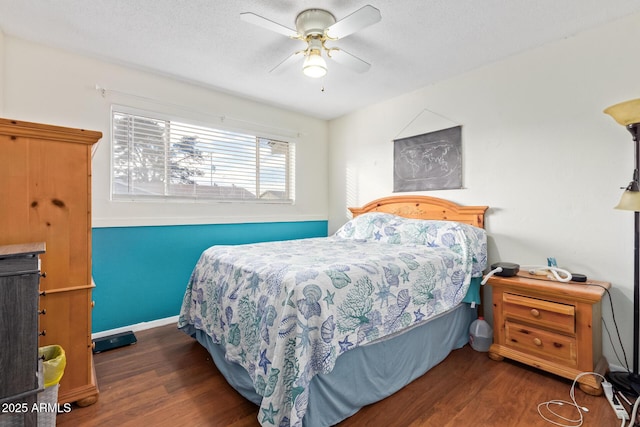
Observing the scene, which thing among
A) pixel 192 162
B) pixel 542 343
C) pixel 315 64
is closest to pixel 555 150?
pixel 542 343

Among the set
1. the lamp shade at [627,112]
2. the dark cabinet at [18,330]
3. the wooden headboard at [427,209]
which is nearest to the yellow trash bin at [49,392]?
the dark cabinet at [18,330]

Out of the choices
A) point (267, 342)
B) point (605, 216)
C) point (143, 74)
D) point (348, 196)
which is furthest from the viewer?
point (348, 196)

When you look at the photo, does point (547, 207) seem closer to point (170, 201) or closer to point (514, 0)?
point (514, 0)

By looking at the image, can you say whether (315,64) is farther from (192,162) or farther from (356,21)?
(192,162)

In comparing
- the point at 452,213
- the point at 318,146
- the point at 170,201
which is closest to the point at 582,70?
the point at 452,213

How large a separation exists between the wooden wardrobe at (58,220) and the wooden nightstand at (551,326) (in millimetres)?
2676

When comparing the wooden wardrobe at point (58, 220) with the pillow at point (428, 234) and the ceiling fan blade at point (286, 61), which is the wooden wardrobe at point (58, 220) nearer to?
the ceiling fan blade at point (286, 61)

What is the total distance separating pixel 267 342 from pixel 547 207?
7.77 ft

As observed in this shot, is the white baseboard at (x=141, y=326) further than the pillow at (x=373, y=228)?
No

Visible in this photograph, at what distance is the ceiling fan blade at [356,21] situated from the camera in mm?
1640

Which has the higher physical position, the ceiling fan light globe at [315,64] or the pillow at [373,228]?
the ceiling fan light globe at [315,64]

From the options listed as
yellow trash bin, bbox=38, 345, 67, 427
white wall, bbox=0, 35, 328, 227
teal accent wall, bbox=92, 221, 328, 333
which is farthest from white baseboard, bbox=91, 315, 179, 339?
yellow trash bin, bbox=38, 345, 67, 427

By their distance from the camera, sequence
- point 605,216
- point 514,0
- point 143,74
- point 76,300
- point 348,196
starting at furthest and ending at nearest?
point 348,196, point 143,74, point 605,216, point 514,0, point 76,300

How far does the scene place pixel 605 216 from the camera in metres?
2.10
